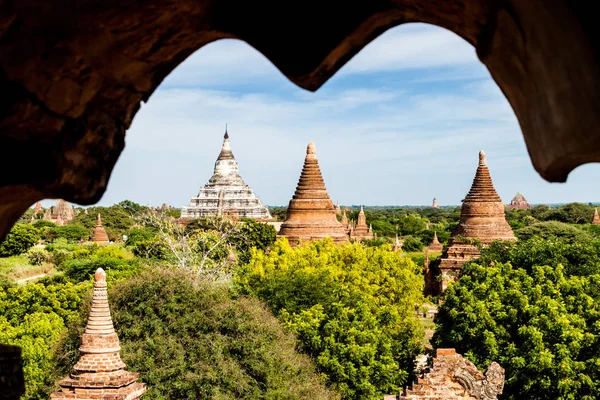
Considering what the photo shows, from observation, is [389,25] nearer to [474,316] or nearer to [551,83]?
[551,83]

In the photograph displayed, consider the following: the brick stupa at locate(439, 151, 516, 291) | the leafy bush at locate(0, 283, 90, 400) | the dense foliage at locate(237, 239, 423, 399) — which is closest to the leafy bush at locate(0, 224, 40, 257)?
the leafy bush at locate(0, 283, 90, 400)

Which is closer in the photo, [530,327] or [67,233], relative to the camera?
[530,327]

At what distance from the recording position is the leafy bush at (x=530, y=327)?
18.3m

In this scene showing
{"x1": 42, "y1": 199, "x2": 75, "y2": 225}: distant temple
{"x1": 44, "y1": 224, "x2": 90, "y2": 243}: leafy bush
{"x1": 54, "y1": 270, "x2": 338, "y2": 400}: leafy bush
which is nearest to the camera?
{"x1": 54, "y1": 270, "x2": 338, "y2": 400}: leafy bush

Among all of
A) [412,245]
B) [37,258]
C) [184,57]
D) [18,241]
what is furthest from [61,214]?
[184,57]

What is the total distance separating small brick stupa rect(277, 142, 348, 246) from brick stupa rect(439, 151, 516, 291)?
4.59 m

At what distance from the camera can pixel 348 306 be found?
22.9 m

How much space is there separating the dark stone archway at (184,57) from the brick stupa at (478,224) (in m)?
32.1

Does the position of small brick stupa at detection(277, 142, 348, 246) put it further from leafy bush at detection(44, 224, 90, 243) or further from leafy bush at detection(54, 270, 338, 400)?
leafy bush at detection(44, 224, 90, 243)

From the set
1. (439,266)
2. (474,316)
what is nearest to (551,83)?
(474,316)

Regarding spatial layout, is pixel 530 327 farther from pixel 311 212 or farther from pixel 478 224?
pixel 311 212

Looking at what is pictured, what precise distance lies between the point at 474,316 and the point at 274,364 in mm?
6432

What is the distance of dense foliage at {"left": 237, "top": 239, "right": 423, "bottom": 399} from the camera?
766 inches

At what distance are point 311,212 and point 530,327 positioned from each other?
17480 millimetres
